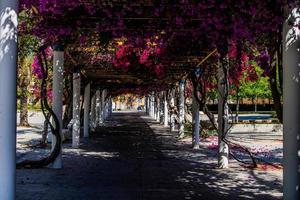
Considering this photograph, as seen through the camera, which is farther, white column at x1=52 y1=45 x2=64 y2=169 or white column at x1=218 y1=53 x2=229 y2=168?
white column at x1=218 y1=53 x2=229 y2=168

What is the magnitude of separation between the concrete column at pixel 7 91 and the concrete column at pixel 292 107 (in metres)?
3.25

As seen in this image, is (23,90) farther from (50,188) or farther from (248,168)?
(50,188)

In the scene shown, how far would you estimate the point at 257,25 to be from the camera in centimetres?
754

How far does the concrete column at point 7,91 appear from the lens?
265 inches

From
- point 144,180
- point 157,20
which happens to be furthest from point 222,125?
A: point 157,20

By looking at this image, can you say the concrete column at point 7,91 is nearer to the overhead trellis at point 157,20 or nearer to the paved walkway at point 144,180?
the overhead trellis at point 157,20

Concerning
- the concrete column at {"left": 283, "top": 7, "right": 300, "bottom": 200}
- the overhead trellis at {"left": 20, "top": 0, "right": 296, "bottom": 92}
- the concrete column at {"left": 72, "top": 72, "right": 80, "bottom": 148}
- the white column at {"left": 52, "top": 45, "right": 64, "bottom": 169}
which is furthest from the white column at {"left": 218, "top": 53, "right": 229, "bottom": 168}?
the concrete column at {"left": 72, "top": 72, "right": 80, "bottom": 148}

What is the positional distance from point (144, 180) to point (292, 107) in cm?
506

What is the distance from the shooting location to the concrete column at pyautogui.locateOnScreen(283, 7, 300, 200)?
7.37 metres

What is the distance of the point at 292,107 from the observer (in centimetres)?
738

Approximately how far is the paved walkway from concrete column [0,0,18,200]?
9.54 feet

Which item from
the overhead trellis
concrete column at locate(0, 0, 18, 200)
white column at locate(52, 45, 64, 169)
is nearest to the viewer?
concrete column at locate(0, 0, 18, 200)

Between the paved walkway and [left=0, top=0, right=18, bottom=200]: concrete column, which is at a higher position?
[left=0, top=0, right=18, bottom=200]: concrete column

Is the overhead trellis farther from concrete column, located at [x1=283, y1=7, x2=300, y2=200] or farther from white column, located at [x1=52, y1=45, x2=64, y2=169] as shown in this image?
white column, located at [x1=52, y1=45, x2=64, y2=169]
